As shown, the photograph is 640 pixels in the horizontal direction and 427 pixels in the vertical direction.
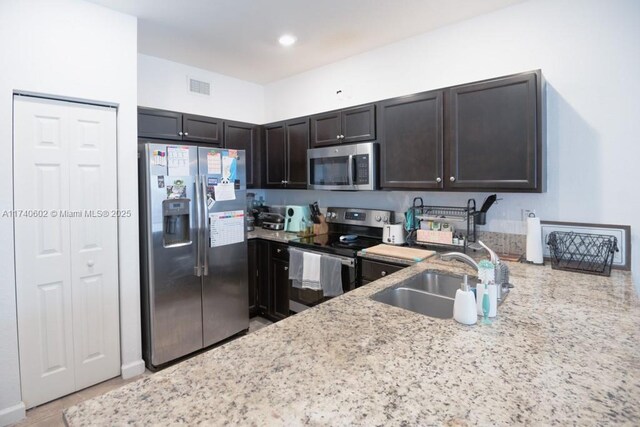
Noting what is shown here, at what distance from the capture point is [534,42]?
7.75ft

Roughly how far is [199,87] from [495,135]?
3.05 m

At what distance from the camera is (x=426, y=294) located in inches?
72.8

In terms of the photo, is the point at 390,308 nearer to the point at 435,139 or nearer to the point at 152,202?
the point at 435,139

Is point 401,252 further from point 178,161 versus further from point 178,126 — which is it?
point 178,126

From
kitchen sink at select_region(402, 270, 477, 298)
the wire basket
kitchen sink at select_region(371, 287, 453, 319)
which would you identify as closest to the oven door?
kitchen sink at select_region(402, 270, 477, 298)

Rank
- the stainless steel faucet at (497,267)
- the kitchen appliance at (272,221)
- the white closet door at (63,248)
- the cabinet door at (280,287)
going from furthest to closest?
1. the kitchen appliance at (272,221)
2. the cabinet door at (280,287)
3. the white closet door at (63,248)
4. the stainless steel faucet at (497,267)

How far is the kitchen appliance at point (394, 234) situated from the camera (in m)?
2.88

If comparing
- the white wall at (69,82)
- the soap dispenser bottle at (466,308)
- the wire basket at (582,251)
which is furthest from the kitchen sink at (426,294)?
the white wall at (69,82)

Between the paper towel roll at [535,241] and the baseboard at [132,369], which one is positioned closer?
the paper towel roll at [535,241]

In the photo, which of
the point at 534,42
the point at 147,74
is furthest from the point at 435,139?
the point at 147,74

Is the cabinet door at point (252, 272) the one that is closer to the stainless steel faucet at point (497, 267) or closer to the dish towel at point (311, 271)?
the dish towel at point (311, 271)

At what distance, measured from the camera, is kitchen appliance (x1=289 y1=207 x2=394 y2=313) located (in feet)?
9.03

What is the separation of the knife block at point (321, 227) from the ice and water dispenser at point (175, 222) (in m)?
1.29

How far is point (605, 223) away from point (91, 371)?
3.64m
